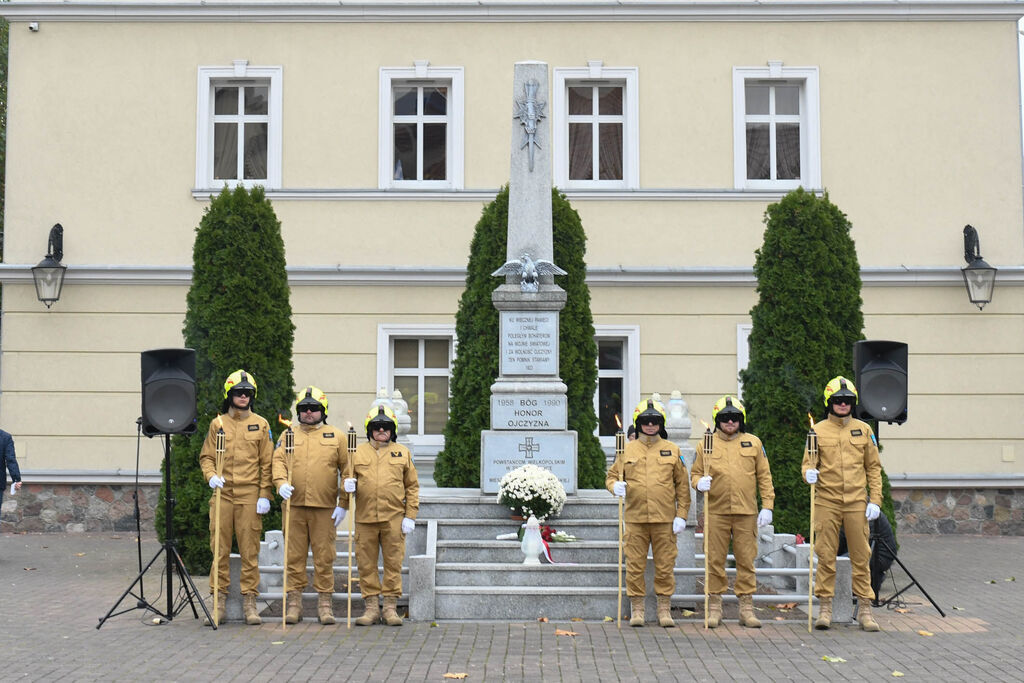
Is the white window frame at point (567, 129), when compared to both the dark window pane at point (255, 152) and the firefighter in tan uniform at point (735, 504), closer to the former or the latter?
the dark window pane at point (255, 152)

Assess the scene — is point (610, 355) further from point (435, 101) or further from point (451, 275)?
point (435, 101)

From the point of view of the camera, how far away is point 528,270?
10.9m

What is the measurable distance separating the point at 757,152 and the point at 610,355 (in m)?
3.44

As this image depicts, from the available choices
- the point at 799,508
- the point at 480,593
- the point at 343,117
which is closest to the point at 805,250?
the point at 799,508

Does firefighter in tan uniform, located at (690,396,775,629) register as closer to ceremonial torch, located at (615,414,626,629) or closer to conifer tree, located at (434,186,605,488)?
ceremonial torch, located at (615,414,626,629)

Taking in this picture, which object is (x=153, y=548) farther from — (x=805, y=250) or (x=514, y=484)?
(x=805, y=250)

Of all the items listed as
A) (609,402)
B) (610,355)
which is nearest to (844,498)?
(609,402)

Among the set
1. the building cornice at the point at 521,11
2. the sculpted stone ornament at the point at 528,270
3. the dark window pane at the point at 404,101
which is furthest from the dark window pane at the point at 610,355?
the sculpted stone ornament at the point at 528,270

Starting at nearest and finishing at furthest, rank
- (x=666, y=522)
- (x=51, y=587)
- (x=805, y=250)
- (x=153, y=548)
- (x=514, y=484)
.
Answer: (x=666, y=522) < (x=514, y=484) < (x=51, y=587) < (x=805, y=250) < (x=153, y=548)

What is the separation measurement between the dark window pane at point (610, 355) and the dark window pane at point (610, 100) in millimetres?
3198

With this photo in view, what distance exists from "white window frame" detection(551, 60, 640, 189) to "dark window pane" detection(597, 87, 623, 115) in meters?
0.20

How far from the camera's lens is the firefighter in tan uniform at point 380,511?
877 cm

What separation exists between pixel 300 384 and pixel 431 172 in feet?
11.1

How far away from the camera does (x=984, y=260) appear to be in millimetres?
15406
